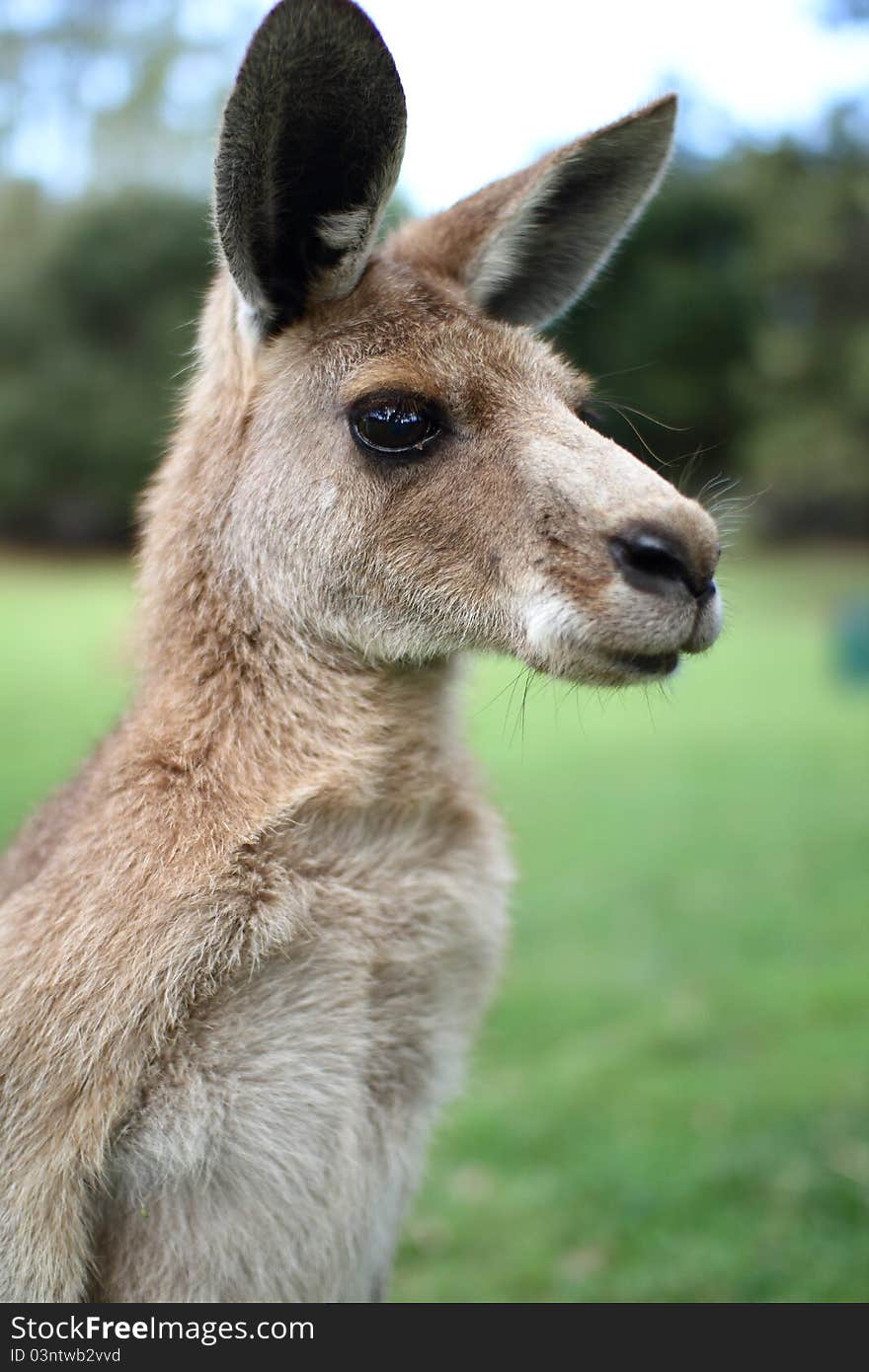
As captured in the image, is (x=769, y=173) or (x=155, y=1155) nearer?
(x=155, y=1155)

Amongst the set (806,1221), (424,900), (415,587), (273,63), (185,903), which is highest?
(273,63)

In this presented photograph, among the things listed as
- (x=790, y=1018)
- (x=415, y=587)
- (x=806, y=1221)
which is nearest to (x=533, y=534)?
(x=415, y=587)

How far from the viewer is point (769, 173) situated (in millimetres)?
24375

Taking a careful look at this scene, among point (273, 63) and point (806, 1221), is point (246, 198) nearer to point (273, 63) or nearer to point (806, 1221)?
point (273, 63)

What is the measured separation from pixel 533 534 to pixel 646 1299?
9.75 feet

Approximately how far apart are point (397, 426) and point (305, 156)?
57 centimetres

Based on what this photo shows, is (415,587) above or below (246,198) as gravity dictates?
below

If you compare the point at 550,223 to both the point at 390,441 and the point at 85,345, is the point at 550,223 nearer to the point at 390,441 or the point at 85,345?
the point at 390,441

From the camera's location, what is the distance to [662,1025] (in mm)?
6680

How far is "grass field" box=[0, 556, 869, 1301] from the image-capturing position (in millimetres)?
4598

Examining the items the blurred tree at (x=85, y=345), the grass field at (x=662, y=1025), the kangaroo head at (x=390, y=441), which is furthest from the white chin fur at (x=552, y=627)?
the blurred tree at (x=85, y=345)
